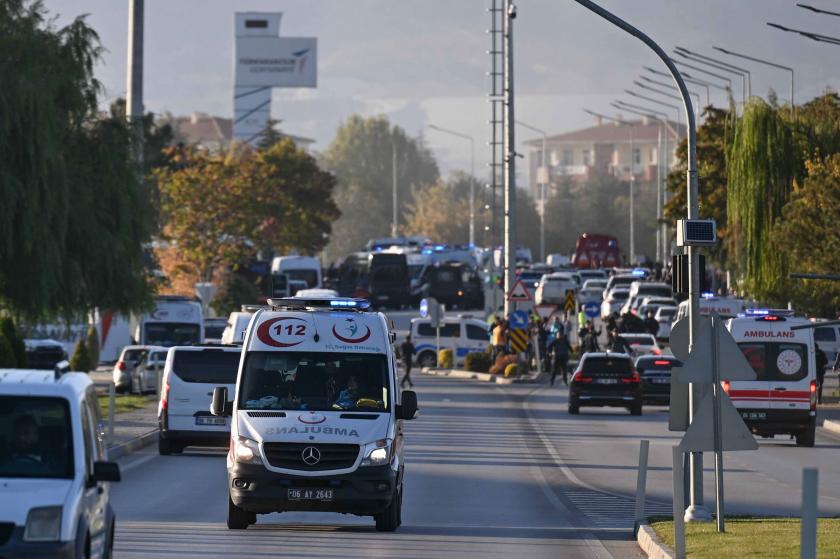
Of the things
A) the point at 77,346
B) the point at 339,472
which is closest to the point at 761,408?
the point at 339,472

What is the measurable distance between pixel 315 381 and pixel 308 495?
1449mm

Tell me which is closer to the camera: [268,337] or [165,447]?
[268,337]

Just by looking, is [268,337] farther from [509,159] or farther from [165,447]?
[509,159]

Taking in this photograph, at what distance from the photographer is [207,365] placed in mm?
30359

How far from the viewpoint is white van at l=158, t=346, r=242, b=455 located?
29.5 m

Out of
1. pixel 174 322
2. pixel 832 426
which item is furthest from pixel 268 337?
pixel 174 322

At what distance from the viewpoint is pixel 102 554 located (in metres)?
12.7

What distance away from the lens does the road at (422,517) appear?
17.0 m

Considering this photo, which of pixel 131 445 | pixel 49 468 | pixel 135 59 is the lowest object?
pixel 131 445

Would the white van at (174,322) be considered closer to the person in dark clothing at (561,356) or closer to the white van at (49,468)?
the person in dark clothing at (561,356)

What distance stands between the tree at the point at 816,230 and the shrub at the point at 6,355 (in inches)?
845

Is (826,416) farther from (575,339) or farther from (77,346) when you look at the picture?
(575,339)

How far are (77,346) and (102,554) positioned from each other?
43.6 m

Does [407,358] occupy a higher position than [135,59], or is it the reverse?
[135,59]
